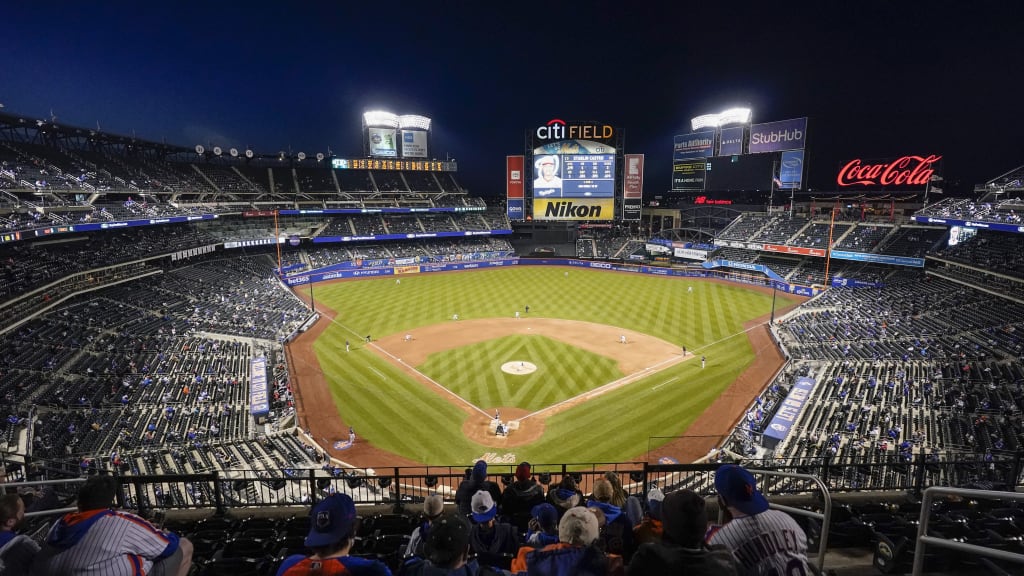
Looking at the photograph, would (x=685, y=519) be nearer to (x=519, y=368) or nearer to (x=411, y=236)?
(x=519, y=368)

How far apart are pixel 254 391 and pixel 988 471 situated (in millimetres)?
25818

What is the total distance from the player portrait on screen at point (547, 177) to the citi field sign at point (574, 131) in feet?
9.20

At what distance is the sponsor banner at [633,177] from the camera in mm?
67688

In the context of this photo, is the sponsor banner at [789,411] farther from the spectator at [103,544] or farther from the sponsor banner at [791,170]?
the sponsor banner at [791,170]

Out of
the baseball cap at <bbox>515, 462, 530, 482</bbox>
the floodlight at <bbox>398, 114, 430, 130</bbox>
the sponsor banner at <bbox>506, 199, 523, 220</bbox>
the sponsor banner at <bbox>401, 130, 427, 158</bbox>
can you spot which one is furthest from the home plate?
the floodlight at <bbox>398, 114, 430, 130</bbox>

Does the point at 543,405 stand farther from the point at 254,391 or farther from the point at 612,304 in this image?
the point at 612,304

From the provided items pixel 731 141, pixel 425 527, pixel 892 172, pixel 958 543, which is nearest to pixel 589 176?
pixel 731 141

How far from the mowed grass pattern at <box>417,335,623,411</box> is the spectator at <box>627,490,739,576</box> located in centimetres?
2085

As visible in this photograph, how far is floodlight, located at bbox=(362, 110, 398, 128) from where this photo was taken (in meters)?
78.3

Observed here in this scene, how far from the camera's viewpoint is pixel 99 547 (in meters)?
3.58

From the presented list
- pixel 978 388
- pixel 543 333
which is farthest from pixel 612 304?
pixel 978 388

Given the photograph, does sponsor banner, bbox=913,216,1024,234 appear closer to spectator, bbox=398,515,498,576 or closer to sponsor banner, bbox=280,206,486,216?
spectator, bbox=398,515,498,576

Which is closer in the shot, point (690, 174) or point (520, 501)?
point (520, 501)

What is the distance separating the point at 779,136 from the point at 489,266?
39.5 meters
